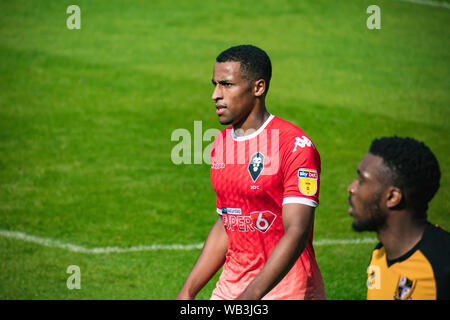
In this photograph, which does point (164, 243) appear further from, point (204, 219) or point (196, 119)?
point (196, 119)

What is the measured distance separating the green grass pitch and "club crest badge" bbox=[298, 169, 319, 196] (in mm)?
5117

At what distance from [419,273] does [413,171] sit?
0.61m

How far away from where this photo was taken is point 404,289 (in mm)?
4125

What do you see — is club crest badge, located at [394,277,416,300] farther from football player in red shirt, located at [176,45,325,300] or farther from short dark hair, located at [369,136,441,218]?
football player in red shirt, located at [176,45,325,300]

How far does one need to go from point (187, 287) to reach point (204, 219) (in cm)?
785

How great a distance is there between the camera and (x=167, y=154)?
17828mm

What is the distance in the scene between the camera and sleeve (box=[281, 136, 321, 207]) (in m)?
5.28

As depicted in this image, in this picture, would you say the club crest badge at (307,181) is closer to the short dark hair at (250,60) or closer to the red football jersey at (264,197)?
the red football jersey at (264,197)

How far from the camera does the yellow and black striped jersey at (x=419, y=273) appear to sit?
3996 mm

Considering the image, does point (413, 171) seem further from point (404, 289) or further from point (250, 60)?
point (250, 60)

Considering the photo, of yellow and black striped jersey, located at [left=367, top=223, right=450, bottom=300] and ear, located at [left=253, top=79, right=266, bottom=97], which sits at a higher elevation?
ear, located at [left=253, top=79, right=266, bottom=97]

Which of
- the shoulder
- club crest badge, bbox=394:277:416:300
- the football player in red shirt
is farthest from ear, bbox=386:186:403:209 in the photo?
the shoulder

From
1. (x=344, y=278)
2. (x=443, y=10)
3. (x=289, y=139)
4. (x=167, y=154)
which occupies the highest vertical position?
(x=443, y=10)

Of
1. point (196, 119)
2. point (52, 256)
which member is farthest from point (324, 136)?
point (52, 256)
